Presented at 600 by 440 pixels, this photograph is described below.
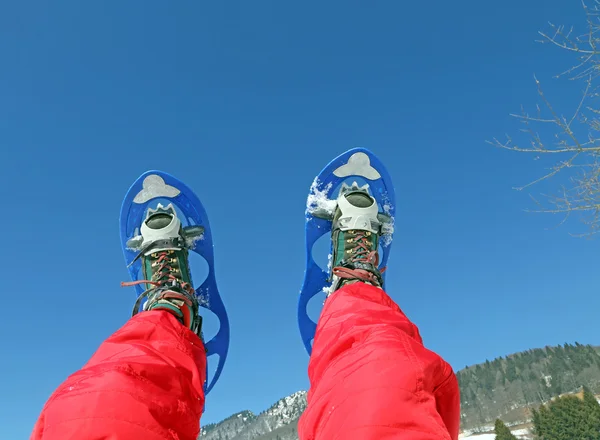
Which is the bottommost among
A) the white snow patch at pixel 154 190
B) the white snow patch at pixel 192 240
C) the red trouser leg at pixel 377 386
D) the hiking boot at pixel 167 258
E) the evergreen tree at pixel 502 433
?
the red trouser leg at pixel 377 386

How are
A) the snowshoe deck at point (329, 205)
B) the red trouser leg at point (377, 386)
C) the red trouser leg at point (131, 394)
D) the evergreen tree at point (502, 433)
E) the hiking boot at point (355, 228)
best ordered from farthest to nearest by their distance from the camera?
the evergreen tree at point (502, 433) < the snowshoe deck at point (329, 205) < the hiking boot at point (355, 228) < the red trouser leg at point (131, 394) < the red trouser leg at point (377, 386)

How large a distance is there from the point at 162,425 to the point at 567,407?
55909 mm

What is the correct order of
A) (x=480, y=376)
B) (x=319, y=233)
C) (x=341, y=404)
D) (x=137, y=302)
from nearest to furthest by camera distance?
(x=341, y=404) < (x=137, y=302) < (x=319, y=233) < (x=480, y=376)

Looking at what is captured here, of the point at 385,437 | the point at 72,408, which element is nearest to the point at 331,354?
the point at 385,437

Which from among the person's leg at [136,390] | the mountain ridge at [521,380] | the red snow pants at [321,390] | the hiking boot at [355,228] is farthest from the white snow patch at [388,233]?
the mountain ridge at [521,380]

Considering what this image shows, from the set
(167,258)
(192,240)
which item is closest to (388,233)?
(192,240)

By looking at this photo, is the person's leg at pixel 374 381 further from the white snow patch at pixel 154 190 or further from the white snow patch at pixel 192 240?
the white snow patch at pixel 154 190

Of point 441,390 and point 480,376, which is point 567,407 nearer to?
point 441,390

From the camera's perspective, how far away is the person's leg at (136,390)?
4.56 ft

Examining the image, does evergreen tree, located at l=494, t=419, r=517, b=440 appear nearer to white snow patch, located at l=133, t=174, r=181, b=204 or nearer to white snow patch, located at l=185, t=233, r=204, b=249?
white snow patch, located at l=185, t=233, r=204, b=249

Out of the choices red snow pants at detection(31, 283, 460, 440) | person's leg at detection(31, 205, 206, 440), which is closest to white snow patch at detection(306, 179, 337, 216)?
person's leg at detection(31, 205, 206, 440)

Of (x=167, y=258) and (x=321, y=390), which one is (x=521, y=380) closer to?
(x=167, y=258)

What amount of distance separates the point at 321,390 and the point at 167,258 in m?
2.45

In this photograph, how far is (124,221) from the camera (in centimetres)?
443
